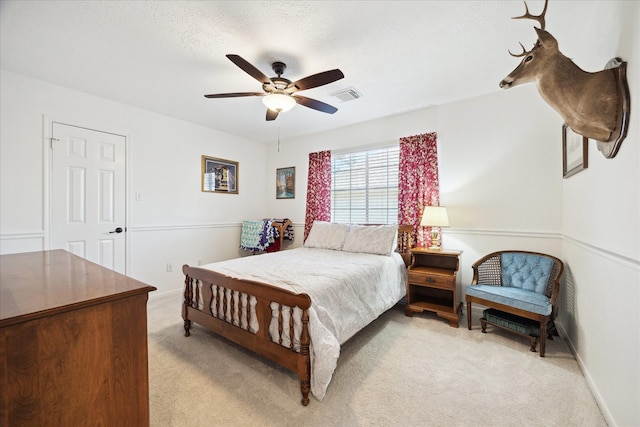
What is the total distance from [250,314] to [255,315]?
2.5 inches

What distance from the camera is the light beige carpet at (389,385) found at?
4.96 ft

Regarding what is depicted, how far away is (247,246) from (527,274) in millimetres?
3757

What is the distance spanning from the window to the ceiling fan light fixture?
185cm

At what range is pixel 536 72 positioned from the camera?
5.05 ft

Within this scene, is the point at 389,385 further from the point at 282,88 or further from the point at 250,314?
the point at 282,88

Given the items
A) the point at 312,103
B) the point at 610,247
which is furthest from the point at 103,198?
the point at 610,247

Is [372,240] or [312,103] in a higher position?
[312,103]

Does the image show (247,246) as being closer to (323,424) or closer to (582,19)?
(323,424)

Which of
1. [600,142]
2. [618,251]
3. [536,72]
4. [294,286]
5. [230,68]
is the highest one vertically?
[230,68]

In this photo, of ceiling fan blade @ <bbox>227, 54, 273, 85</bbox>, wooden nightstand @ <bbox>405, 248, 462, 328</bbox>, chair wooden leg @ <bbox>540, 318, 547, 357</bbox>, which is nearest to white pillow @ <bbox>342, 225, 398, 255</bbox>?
wooden nightstand @ <bbox>405, 248, 462, 328</bbox>

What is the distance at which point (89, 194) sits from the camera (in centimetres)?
301

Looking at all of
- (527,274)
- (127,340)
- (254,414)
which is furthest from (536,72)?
(254,414)

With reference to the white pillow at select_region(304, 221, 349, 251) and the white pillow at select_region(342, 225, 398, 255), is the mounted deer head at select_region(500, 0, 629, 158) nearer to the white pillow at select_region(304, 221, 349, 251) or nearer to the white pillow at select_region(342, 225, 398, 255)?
the white pillow at select_region(342, 225, 398, 255)

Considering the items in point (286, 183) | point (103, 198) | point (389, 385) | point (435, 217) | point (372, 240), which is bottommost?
point (389, 385)
